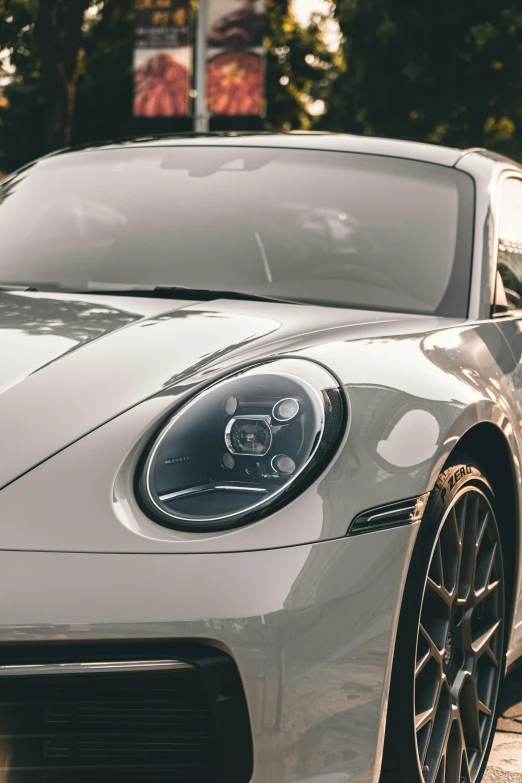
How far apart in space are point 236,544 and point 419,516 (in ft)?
1.36

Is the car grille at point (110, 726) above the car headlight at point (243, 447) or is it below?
below

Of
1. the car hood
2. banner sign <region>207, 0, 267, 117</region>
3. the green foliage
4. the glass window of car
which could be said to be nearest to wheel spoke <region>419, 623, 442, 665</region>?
the car hood

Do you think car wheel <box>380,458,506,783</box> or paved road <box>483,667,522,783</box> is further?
paved road <box>483,667,522,783</box>

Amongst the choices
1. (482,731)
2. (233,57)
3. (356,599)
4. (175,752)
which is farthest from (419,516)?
(233,57)

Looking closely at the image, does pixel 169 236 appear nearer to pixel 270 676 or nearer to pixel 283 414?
pixel 283 414

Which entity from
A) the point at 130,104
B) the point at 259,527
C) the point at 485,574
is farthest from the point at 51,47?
the point at 130,104

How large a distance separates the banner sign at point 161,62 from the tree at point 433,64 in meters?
6.65

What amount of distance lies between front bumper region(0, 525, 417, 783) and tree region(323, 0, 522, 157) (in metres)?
19.1

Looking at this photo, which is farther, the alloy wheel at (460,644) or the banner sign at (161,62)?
the banner sign at (161,62)

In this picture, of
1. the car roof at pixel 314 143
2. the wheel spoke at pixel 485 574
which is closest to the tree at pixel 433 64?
the car roof at pixel 314 143

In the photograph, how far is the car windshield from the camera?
122 inches

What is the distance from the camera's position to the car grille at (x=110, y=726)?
1.93m

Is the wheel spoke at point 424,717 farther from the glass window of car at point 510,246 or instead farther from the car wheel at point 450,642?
the glass window of car at point 510,246

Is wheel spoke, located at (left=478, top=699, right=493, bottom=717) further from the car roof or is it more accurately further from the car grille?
the car roof
